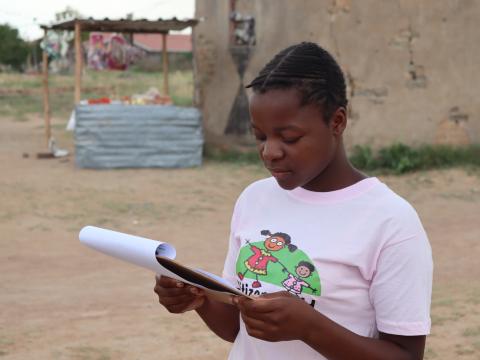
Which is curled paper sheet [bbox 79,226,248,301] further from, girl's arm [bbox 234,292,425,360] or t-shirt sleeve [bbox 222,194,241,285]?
t-shirt sleeve [bbox 222,194,241,285]

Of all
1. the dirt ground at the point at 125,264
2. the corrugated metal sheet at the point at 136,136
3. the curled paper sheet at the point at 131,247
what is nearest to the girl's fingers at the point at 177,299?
the curled paper sheet at the point at 131,247

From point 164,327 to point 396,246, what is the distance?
10.2 ft

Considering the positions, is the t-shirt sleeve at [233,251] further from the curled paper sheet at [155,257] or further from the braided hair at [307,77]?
the braided hair at [307,77]

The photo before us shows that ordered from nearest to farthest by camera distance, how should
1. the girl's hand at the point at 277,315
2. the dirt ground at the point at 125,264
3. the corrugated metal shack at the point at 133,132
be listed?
the girl's hand at the point at 277,315, the dirt ground at the point at 125,264, the corrugated metal shack at the point at 133,132

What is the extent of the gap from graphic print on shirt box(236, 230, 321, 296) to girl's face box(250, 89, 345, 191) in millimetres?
123

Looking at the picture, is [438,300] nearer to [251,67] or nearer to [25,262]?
[25,262]

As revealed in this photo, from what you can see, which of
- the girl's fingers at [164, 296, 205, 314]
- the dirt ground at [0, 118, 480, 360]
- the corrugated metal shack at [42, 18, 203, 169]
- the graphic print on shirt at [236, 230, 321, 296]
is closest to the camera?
the graphic print on shirt at [236, 230, 321, 296]

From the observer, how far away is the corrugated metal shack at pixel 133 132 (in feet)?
34.8

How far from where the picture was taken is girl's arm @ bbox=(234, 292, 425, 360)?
1283 mm

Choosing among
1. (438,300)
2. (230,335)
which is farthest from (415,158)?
(230,335)

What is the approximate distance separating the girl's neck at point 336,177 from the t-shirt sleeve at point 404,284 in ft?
0.60

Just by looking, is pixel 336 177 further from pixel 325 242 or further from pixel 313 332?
pixel 313 332

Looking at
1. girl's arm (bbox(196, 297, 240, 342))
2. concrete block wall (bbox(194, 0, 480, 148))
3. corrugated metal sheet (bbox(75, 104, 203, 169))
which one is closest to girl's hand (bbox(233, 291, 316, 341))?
girl's arm (bbox(196, 297, 240, 342))

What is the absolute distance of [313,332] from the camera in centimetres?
133
